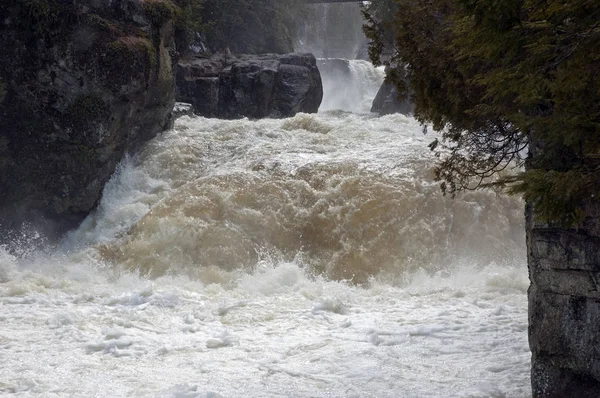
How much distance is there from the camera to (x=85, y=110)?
46.9 ft

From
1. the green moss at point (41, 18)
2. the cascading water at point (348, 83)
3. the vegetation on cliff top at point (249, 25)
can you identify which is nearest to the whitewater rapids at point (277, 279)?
the green moss at point (41, 18)

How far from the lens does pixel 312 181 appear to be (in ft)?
45.4

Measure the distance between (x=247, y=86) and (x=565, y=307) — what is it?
18552mm

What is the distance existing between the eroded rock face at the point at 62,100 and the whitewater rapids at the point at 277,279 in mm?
806

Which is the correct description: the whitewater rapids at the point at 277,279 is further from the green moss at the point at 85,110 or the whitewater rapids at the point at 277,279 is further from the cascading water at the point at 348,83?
the cascading water at the point at 348,83

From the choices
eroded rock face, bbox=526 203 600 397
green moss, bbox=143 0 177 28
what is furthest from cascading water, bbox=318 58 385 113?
eroded rock face, bbox=526 203 600 397

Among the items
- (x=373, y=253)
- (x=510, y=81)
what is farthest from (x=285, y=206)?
(x=510, y=81)

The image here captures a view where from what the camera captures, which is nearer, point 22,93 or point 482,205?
point 482,205

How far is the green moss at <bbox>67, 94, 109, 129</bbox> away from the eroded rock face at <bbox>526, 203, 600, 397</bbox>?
33.6ft

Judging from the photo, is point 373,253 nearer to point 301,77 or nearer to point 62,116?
point 62,116

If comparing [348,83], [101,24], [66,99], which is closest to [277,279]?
[66,99]

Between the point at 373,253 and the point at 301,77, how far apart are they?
1372 cm

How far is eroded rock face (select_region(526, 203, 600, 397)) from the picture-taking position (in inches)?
229

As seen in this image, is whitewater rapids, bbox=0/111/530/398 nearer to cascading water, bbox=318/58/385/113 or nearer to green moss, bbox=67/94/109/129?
green moss, bbox=67/94/109/129
